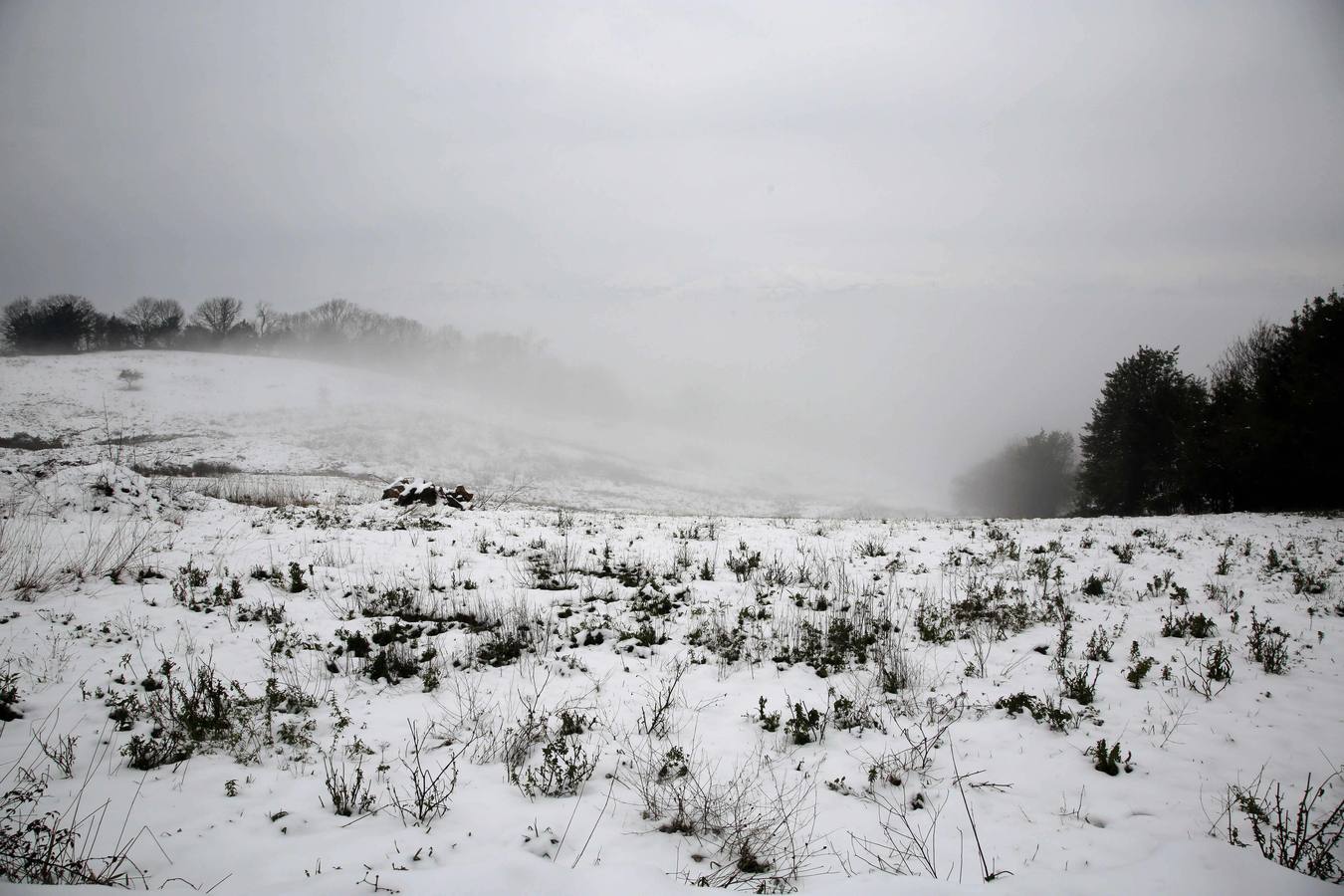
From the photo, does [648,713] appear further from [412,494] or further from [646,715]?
[412,494]

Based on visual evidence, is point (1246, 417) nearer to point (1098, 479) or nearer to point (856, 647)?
point (1098, 479)

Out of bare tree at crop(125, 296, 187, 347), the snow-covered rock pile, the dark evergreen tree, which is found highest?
bare tree at crop(125, 296, 187, 347)

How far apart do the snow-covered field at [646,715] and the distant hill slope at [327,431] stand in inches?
1182

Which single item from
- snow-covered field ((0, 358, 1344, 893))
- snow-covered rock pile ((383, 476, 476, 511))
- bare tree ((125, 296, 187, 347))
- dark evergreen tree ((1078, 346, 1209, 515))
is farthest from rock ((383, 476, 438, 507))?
bare tree ((125, 296, 187, 347))

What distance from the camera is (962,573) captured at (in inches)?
397

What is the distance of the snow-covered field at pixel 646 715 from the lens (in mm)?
3203

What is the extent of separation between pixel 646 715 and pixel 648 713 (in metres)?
0.04

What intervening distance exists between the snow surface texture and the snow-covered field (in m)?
0.03

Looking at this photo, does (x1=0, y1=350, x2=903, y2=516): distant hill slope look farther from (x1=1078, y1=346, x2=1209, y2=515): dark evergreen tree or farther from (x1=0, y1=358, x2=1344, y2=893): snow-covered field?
(x1=0, y1=358, x2=1344, y2=893): snow-covered field

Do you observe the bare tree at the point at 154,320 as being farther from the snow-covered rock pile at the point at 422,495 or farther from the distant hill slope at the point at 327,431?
the snow-covered rock pile at the point at 422,495

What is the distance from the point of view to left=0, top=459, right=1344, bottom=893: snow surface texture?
320cm

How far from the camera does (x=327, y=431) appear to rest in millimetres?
46344

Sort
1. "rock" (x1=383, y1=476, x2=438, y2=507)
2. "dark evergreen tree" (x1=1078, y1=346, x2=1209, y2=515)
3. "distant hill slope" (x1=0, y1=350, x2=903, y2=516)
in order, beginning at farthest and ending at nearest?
"distant hill slope" (x1=0, y1=350, x2=903, y2=516) → "dark evergreen tree" (x1=1078, y1=346, x2=1209, y2=515) → "rock" (x1=383, y1=476, x2=438, y2=507)

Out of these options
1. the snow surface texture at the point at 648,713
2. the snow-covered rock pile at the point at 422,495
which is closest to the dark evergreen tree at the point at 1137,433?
the snow surface texture at the point at 648,713
